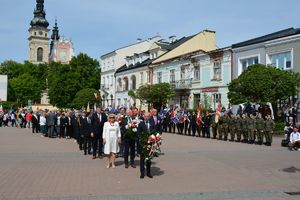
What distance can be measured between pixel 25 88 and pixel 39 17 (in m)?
45.2

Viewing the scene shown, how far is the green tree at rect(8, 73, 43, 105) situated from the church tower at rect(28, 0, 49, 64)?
33561mm

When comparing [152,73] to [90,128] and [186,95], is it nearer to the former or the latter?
[186,95]

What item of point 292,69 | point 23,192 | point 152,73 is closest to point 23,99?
point 152,73

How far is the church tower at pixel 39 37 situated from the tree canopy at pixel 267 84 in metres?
107

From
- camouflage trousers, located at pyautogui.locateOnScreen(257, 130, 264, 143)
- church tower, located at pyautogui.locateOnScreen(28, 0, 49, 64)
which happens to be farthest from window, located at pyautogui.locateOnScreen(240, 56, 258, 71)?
church tower, located at pyautogui.locateOnScreen(28, 0, 49, 64)

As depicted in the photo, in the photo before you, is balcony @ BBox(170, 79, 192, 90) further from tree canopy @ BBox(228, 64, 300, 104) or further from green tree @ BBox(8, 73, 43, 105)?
green tree @ BBox(8, 73, 43, 105)

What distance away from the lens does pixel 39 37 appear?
126 m

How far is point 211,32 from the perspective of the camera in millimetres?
50531

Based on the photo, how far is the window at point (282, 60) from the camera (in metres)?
31.1

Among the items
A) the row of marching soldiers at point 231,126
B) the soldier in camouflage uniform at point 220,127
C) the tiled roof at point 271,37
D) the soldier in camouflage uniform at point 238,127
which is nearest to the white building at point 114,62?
the tiled roof at point 271,37

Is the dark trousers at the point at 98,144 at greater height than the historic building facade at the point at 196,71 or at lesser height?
lesser

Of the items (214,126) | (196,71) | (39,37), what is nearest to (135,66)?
(196,71)

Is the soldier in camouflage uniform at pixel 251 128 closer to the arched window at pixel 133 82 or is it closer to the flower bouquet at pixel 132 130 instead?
the flower bouquet at pixel 132 130

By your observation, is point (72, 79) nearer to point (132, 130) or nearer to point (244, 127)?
point (244, 127)
